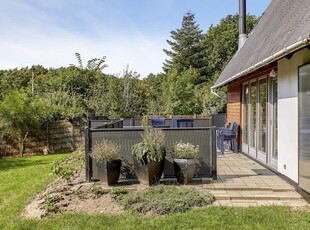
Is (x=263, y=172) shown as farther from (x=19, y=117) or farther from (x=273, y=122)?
(x=19, y=117)

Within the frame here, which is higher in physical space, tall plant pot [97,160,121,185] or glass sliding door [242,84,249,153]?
glass sliding door [242,84,249,153]

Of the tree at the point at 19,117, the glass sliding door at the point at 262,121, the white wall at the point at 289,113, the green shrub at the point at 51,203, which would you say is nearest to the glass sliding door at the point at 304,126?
the white wall at the point at 289,113

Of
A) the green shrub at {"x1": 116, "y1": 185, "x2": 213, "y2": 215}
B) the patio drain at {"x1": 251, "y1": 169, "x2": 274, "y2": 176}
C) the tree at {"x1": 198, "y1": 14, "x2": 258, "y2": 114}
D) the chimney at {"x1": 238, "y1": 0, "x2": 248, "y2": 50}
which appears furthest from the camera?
the tree at {"x1": 198, "y1": 14, "x2": 258, "y2": 114}

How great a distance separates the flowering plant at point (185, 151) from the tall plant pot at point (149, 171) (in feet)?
1.01

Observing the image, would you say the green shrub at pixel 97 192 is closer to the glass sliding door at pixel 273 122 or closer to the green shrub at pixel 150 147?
the green shrub at pixel 150 147

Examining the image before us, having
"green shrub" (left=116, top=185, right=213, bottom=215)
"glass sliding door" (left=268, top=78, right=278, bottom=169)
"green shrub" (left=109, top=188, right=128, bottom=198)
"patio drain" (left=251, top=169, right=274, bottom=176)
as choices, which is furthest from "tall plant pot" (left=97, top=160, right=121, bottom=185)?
"glass sliding door" (left=268, top=78, right=278, bottom=169)

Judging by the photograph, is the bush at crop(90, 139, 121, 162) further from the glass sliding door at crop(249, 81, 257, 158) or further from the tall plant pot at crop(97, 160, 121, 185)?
the glass sliding door at crop(249, 81, 257, 158)

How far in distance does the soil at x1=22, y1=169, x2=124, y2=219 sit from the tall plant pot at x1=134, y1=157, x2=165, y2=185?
709 millimetres

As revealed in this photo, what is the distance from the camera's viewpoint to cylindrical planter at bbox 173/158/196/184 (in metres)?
5.41

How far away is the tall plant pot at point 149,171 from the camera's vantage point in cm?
540

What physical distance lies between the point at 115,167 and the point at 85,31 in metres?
10.6

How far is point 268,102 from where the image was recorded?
686 cm

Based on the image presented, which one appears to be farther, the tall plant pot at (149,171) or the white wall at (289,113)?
the tall plant pot at (149,171)

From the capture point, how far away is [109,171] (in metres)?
5.49
